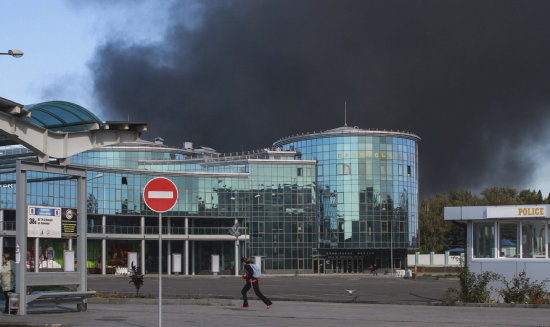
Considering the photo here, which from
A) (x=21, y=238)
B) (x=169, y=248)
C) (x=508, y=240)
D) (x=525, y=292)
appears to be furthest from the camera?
(x=169, y=248)

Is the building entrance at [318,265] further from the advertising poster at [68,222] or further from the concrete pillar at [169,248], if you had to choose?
the advertising poster at [68,222]

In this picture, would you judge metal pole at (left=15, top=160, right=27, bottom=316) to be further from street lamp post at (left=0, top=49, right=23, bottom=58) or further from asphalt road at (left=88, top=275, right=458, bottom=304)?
asphalt road at (left=88, top=275, right=458, bottom=304)

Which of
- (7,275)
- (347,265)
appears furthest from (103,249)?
(7,275)

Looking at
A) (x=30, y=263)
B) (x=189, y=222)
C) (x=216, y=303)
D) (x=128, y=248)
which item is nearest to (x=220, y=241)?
(x=189, y=222)

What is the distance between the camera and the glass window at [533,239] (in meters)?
24.8

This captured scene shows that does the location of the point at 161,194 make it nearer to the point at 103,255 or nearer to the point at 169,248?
the point at 103,255

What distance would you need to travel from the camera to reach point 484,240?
26031mm

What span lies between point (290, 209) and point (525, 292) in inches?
2873

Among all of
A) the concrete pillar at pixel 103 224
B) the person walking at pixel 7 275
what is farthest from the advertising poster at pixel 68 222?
the concrete pillar at pixel 103 224

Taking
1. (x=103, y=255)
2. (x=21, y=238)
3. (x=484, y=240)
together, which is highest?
(x=21, y=238)

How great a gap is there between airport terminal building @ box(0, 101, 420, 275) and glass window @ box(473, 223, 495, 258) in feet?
211

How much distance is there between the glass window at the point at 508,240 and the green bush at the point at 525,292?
162 centimetres

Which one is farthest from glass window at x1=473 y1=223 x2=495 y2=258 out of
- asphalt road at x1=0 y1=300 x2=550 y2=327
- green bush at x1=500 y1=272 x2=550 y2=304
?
asphalt road at x1=0 y1=300 x2=550 y2=327

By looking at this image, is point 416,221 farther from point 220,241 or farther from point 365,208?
point 220,241
